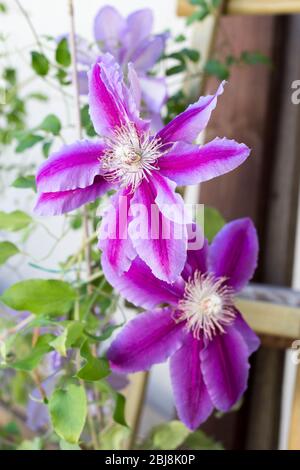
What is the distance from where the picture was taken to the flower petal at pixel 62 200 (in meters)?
0.37

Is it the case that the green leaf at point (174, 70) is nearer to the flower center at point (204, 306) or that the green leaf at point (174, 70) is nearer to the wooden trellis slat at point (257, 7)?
the wooden trellis slat at point (257, 7)

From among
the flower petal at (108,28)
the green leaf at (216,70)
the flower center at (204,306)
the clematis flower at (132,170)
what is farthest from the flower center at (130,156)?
the green leaf at (216,70)

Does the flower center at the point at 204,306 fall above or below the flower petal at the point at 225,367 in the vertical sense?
above

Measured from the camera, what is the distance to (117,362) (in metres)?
0.43

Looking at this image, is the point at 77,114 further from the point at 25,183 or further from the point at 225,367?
the point at 225,367

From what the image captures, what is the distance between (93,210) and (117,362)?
0.15m

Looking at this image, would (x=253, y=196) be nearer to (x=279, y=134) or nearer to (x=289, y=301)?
(x=279, y=134)

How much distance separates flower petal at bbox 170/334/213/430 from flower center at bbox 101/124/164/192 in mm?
142

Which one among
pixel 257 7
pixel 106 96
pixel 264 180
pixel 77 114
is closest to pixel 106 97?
pixel 106 96

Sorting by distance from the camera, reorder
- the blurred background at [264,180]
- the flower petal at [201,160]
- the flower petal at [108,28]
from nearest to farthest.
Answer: the flower petal at [201,160], the flower petal at [108,28], the blurred background at [264,180]

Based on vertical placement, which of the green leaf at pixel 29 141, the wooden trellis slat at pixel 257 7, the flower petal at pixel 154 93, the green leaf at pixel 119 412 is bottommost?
the green leaf at pixel 119 412

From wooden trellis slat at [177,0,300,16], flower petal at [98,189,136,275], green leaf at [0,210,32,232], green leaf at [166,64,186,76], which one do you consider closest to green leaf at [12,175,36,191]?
green leaf at [0,210,32,232]

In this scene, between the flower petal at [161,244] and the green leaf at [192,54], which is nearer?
the flower petal at [161,244]

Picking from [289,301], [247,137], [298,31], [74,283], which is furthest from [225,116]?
[74,283]
